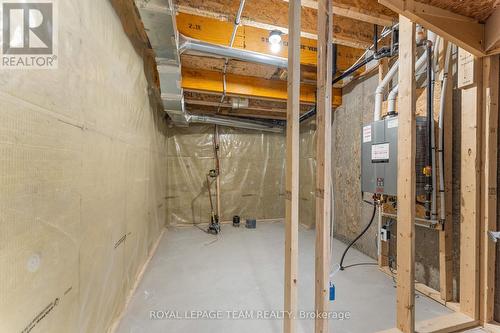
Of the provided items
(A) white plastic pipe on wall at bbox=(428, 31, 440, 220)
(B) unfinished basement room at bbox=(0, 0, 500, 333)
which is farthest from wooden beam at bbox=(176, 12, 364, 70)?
(A) white plastic pipe on wall at bbox=(428, 31, 440, 220)

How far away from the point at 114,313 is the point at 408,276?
194 cm

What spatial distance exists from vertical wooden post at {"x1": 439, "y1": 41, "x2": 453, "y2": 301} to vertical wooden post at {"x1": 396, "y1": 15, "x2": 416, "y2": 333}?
0.68 metres

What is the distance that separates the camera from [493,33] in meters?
1.39

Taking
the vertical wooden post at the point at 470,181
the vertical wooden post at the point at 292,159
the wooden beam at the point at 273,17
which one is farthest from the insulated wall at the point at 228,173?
the vertical wooden post at the point at 292,159

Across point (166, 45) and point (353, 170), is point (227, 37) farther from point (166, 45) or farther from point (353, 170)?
point (353, 170)

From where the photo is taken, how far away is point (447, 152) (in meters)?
1.78

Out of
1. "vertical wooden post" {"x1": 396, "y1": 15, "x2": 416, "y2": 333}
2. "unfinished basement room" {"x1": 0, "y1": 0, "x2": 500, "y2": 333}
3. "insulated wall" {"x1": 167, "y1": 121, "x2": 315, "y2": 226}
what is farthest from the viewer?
"insulated wall" {"x1": 167, "y1": 121, "x2": 315, "y2": 226}

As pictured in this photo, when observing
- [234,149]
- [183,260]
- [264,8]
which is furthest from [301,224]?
[264,8]

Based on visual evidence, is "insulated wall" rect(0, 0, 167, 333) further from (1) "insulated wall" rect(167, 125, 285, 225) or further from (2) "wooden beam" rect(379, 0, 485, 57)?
(1) "insulated wall" rect(167, 125, 285, 225)

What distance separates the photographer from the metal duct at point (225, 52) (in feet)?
6.38
